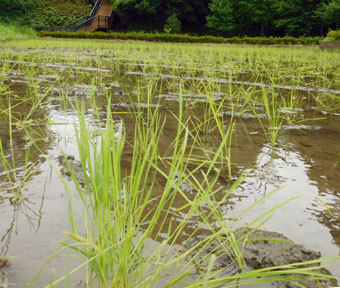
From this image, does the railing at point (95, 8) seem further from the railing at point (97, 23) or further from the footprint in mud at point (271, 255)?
the footprint in mud at point (271, 255)

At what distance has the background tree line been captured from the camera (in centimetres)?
2781

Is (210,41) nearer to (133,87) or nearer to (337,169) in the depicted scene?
(133,87)

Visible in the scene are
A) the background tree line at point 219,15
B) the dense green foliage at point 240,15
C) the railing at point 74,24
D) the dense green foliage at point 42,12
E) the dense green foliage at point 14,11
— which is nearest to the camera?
the dense green foliage at point 14,11

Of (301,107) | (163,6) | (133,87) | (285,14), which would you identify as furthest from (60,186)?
(163,6)

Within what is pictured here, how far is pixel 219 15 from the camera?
30172mm

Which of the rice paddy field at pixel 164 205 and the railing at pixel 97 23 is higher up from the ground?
→ the railing at pixel 97 23

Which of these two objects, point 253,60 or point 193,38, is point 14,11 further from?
point 253,60

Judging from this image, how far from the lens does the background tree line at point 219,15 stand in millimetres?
27812

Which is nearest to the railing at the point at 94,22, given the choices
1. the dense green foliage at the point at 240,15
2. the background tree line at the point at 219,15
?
the background tree line at the point at 219,15

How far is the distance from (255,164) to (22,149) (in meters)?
1.27

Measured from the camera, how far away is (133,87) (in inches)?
180

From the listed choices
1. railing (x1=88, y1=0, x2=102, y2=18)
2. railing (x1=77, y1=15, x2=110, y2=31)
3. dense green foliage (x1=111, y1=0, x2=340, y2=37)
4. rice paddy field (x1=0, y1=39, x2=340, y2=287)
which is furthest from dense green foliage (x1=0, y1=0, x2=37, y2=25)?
rice paddy field (x1=0, y1=39, x2=340, y2=287)

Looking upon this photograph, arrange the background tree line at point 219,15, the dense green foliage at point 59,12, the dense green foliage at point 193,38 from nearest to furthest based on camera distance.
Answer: the dense green foliage at point 193,38 < the background tree line at point 219,15 < the dense green foliage at point 59,12

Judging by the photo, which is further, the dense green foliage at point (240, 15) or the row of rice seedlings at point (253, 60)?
the dense green foliage at point (240, 15)
